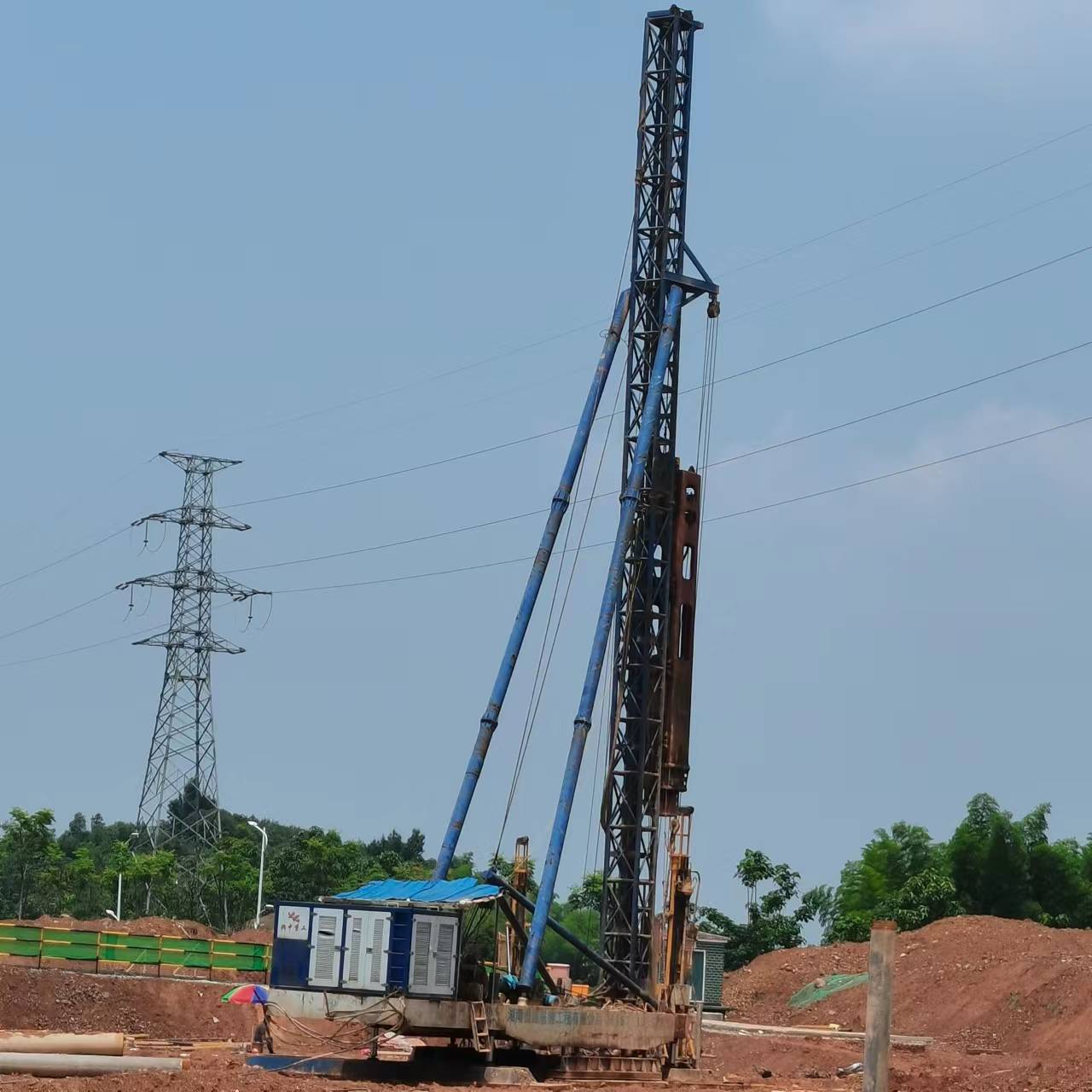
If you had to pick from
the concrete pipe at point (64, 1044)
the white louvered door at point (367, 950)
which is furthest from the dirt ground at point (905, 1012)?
the white louvered door at point (367, 950)

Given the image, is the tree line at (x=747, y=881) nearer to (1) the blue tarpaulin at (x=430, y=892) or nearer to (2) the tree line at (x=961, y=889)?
(2) the tree line at (x=961, y=889)

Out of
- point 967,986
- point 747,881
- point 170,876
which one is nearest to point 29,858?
point 170,876

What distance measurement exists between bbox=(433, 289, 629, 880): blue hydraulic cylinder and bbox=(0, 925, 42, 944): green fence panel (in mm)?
24504

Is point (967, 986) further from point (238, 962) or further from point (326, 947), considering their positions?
point (326, 947)

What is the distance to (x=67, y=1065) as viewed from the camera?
1229 inches

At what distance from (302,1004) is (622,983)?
7.08 metres

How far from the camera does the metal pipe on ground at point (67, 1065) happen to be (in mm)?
30641

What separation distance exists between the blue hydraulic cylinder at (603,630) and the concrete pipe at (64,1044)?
24.3ft

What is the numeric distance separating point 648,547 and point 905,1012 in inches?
899

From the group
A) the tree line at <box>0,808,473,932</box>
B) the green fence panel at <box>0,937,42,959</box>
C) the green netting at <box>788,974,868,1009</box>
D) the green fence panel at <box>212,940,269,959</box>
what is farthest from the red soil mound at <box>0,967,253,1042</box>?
the tree line at <box>0,808,473,932</box>

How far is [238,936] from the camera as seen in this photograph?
74125mm

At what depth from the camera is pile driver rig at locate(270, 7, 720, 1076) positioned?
107 feet

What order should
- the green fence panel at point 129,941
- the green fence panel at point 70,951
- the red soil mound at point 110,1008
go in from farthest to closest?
the green fence panel at point 129,941, the green fence panel at point 70,951, the red soil mound at point 110,1008

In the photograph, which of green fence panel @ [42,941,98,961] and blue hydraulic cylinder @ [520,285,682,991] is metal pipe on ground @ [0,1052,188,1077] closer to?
blue hydraulic cylinder @ [520,285,682,991]
